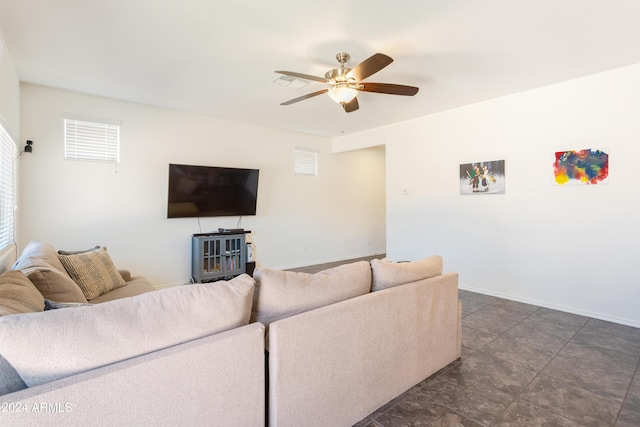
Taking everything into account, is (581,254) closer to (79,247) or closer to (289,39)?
(289,39)

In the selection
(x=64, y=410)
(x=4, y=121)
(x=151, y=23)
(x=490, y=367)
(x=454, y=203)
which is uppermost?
(x=151, y=23)

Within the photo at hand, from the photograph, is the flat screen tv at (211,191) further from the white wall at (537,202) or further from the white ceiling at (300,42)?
the white wall at (537,202)

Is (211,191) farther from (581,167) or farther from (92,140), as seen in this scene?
(581,167)

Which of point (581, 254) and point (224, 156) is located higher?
point (224, 156)

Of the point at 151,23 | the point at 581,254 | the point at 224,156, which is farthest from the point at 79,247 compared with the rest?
the point at 581,254

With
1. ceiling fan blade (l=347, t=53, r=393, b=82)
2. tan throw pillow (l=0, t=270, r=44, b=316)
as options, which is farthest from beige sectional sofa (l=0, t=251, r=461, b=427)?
ceiling fan blade (l=347, t=53, r=393, b=82)

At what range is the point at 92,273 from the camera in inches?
96.5

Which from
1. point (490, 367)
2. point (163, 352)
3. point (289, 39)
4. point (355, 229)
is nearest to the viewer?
point (163, 352)

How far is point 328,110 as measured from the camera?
4.31 m

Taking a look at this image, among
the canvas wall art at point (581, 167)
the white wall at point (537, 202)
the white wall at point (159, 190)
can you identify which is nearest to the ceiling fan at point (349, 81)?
the white wall at point (537, 202)

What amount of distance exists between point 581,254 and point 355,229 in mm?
3906

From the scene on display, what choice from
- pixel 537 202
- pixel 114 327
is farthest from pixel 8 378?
pixel 537 202

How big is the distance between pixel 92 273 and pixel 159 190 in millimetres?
2015

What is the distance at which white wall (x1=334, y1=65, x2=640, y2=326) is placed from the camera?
306 cm
